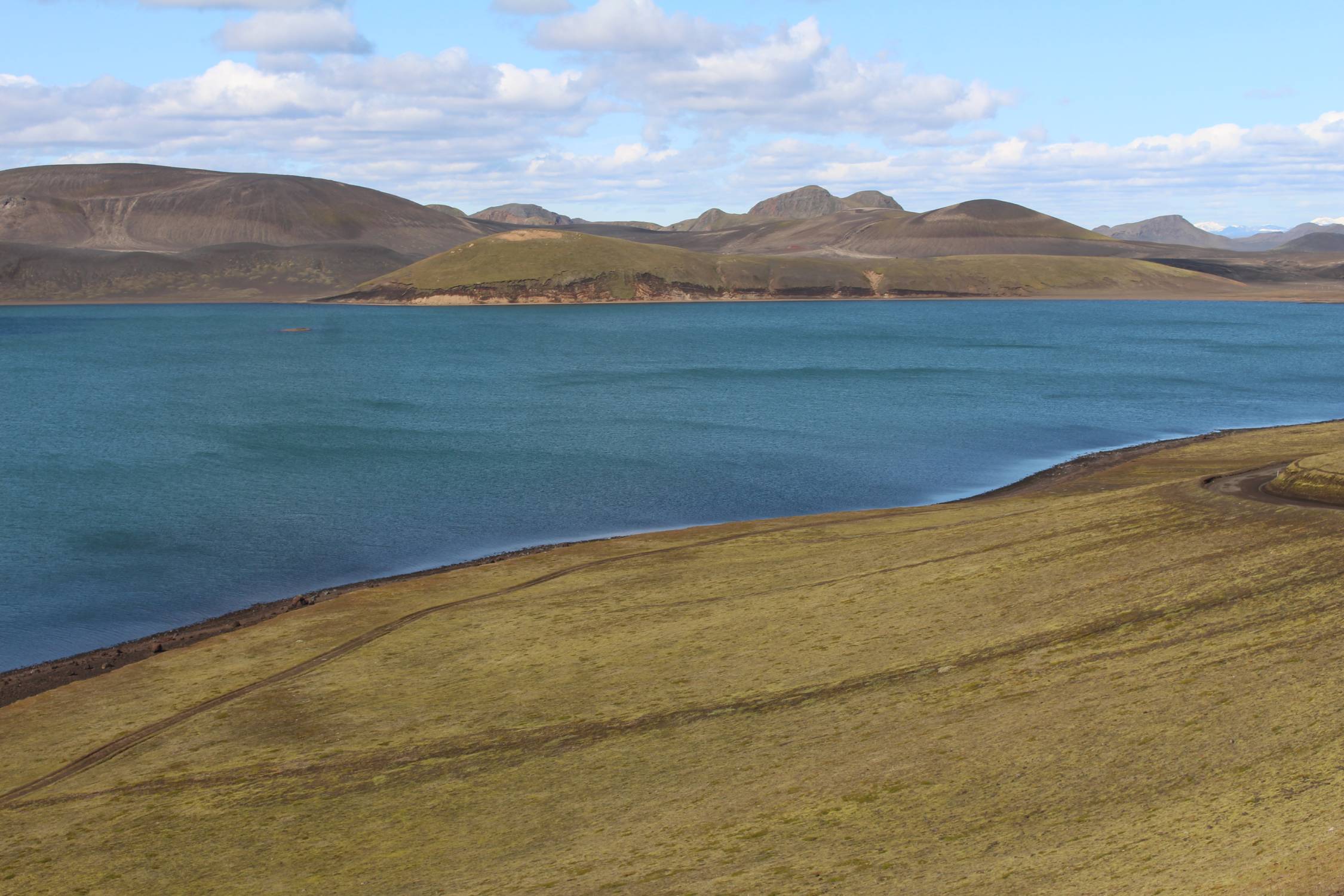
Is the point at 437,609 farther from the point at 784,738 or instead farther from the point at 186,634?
the point at 784,738

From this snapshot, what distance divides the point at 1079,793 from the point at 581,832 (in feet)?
21.2

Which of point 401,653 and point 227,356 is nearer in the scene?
point 401,653

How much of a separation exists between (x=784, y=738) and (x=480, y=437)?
4509cm

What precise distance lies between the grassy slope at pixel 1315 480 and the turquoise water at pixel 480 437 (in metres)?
17.3

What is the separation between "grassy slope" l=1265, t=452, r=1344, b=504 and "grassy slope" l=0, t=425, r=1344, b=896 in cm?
144

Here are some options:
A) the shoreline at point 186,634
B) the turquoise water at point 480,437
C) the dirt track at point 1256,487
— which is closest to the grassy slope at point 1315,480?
the dirt track at point 1256,487

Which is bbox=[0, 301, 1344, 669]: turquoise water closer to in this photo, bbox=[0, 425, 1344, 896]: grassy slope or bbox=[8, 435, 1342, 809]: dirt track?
bbox=[8, 435, 1342, 809]: dirt track

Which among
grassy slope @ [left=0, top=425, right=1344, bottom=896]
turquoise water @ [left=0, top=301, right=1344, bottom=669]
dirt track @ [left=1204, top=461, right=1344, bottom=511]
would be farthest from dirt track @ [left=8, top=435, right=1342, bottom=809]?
turquoise water @ [left=0, top=301, right=1344, bottom=669]

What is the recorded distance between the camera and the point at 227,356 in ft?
383

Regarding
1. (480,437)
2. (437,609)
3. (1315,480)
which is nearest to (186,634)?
(437,609)

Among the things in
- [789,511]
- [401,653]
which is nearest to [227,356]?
[789,511]

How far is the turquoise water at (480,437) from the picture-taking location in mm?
36656

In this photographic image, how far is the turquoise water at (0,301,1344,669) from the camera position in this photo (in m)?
36.7

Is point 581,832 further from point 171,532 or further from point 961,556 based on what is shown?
point 171,532
